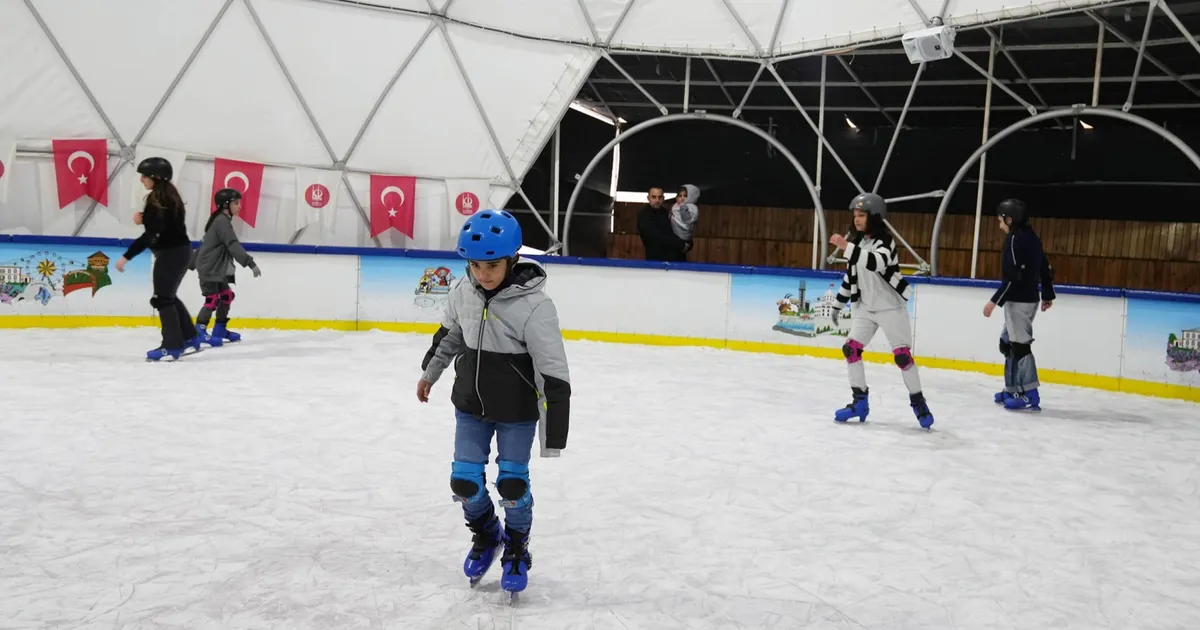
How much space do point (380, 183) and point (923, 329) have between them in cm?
746

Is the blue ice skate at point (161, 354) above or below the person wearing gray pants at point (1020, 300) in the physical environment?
below

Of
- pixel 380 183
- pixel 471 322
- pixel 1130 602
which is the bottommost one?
pixel 1130 602

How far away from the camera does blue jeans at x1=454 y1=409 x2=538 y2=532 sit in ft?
11.7

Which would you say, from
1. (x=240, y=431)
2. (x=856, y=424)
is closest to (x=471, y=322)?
(x=240, y=431)

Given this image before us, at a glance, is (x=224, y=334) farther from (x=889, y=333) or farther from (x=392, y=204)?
(x=889, y=333)

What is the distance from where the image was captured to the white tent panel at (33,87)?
1170cm

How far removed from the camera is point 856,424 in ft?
23.9

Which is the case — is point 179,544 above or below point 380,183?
below

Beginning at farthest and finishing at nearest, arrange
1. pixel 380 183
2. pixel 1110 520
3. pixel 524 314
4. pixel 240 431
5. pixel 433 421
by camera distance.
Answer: pixel 380 183 < pixel 433 421 < pixel 240 431 < pixel 1110 520 < pixel 524 314

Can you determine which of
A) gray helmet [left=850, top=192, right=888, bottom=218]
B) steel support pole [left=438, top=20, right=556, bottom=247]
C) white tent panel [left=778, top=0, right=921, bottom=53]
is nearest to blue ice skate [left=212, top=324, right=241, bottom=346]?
steel support pole [left=438, top=20, right=556, bottom=247]

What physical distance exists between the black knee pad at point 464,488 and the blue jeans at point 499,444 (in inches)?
2.8

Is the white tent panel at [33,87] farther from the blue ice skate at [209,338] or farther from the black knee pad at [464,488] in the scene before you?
the black knee pad at [464,488]

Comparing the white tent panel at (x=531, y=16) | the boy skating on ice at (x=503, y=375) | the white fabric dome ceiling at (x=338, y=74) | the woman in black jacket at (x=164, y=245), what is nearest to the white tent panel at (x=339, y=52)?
the white fabric dome ceiling at (x=338, y=74)

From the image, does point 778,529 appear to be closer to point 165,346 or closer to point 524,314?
point 524,314
